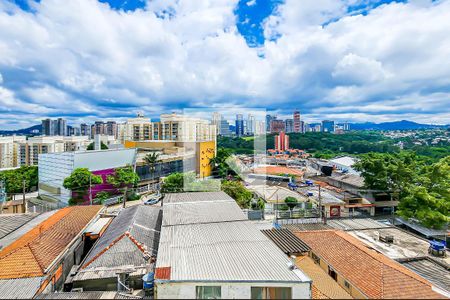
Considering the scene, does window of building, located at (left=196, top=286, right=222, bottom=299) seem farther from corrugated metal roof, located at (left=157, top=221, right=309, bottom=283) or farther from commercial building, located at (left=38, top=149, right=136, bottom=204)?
commercial building, located at (left=38, top=149, right=136, bottom=204)

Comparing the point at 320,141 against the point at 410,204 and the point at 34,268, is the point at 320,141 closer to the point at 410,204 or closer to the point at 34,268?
the point at 410,204

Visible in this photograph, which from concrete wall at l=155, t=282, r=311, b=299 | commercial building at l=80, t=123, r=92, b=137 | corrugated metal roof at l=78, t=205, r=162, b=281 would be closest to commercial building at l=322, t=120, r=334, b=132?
commercial building at l=80, t=123, r=92, b=137

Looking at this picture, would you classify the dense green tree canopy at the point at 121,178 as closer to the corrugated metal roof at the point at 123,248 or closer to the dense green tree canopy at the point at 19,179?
the dense green tree canopy at the point at 19,179

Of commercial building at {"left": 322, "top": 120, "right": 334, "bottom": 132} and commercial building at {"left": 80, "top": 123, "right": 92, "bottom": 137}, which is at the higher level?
commercial building at {"left": 322, "top": 120, "right": 334, "bottom": 132}

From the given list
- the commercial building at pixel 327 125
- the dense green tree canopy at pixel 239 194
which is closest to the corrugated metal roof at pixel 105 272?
the dense green tree canopy at pixel 239 194

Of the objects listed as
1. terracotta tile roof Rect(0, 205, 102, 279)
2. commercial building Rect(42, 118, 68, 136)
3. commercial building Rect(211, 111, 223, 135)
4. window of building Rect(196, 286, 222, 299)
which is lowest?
terracotta tile roof Rect(0, 205, 102, 279)

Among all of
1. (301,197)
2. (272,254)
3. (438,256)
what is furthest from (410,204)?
(272,254)
